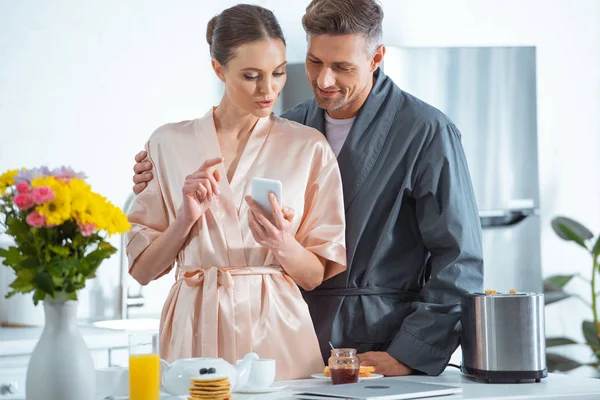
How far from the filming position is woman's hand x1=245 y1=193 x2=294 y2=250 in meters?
1.96

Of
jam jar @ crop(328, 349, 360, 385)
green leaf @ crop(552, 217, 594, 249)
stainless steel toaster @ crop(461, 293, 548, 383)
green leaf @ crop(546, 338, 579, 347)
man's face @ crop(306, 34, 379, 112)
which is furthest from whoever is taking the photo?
green leaf @ crop(546, 338, 579, 347)

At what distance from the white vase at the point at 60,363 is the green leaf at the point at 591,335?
3325 millimetres

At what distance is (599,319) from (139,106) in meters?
2.49

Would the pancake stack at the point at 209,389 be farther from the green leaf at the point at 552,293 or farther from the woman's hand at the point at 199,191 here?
the green leaf at the point at 552,293

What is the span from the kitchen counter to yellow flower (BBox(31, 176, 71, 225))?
48 centimetres

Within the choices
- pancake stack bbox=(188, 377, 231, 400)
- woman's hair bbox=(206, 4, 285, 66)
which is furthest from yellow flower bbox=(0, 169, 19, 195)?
woman's hair bbox=(206, 4, 285, 66)

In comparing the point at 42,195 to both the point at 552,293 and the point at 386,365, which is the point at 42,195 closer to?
the point at 386,365

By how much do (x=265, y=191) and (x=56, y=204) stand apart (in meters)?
0.53

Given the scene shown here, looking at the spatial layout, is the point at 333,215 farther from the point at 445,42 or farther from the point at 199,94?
the point at 445,42

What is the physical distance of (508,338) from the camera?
2045mm

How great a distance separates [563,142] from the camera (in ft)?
15.4

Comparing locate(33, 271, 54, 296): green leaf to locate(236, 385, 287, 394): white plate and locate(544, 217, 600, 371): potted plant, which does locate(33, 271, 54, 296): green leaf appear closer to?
locate(236, 385, 287, 394): white plate

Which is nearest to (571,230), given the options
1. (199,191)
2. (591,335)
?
(591,335)

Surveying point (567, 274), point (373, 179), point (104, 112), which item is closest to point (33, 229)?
point (373, 179)
